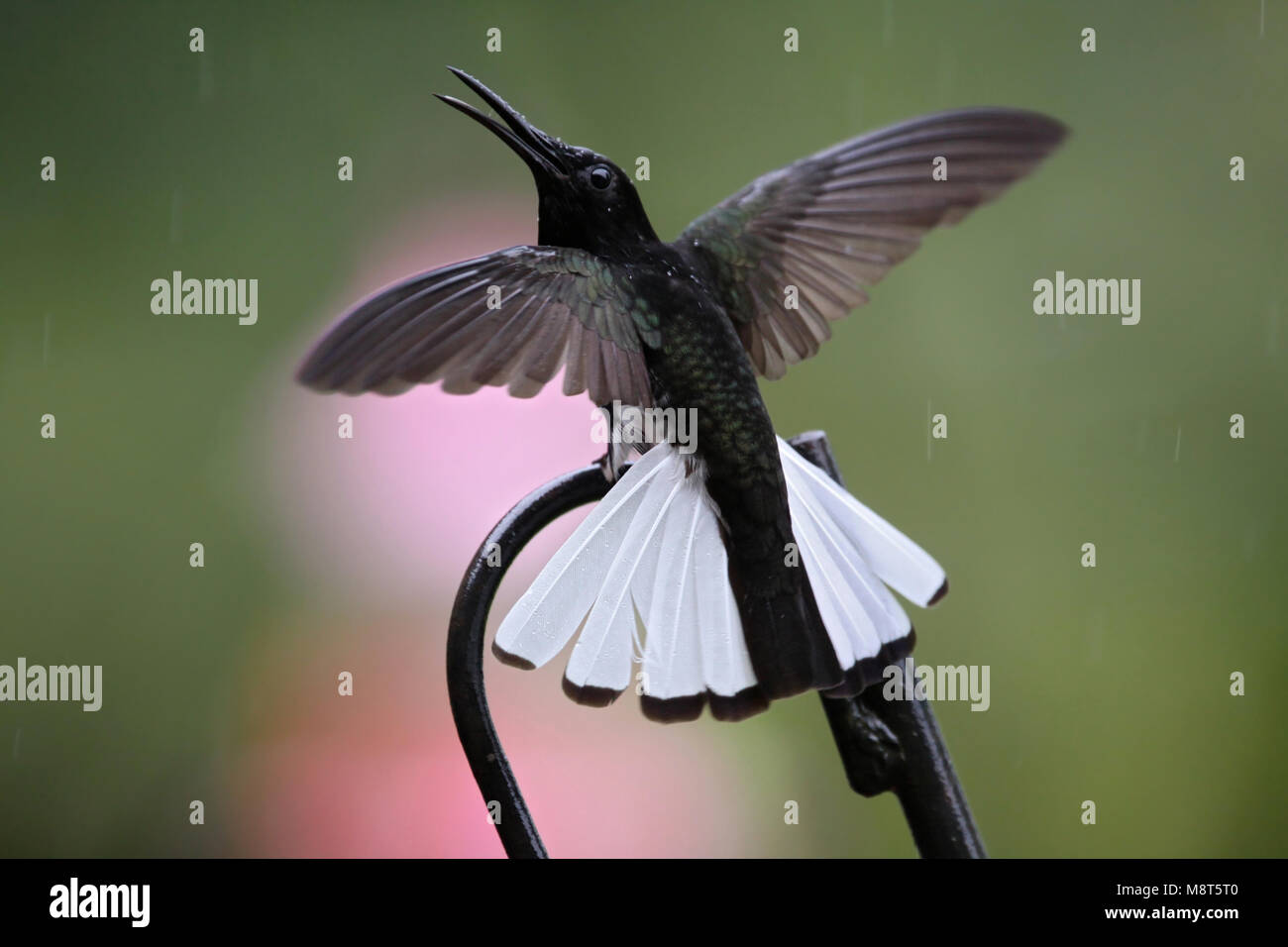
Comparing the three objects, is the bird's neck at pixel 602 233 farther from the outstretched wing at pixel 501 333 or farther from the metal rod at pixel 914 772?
the metal rod at pixel 914 772

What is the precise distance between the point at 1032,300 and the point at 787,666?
146 centimetres

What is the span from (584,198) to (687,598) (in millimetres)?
294

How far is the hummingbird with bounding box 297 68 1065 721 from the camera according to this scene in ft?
2.08

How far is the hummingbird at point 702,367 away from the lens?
0.63 meters

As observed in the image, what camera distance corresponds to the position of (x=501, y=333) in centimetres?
66

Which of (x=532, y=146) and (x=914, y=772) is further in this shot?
(x=532, y=146)

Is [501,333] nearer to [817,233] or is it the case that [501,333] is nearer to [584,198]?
[584,198]

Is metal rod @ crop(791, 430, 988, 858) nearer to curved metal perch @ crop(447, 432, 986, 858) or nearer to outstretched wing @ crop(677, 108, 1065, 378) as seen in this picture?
curved metal perch @ crop(447, 432, 986, 858)

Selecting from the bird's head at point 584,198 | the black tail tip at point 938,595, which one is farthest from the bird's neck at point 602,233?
the black tail tip at point 938,595

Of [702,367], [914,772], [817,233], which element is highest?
[817,233]

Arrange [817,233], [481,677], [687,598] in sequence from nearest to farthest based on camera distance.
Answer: [481,677] → [687,598] → [817,233]

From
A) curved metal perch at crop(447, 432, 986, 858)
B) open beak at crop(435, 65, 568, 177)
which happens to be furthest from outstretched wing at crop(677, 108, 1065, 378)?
curved metal perch at crop(447, 432, 986, 858)

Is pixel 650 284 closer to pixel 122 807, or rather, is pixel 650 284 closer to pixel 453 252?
pixel 453 252

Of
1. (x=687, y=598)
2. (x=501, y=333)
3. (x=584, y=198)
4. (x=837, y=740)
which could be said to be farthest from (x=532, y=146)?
(x=837, y=740)
